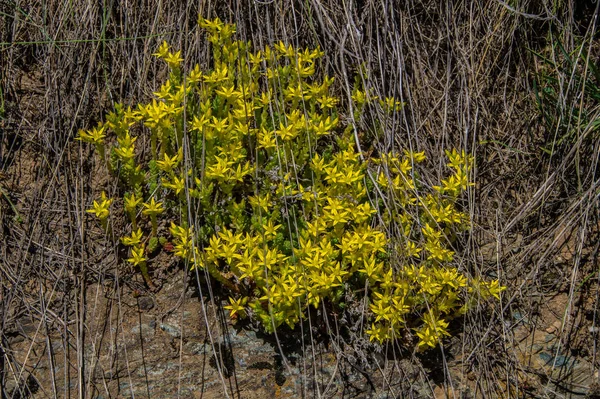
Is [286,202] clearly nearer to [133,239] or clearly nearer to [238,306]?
[238,306]

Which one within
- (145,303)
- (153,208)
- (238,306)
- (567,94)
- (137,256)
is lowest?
(145,303)

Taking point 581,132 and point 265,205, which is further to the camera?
point 581,132

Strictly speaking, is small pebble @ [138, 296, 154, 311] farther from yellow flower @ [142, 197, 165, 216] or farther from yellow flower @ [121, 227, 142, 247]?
yellow flower @ [142, 197, 165, 216]

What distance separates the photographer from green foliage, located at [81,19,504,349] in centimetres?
248

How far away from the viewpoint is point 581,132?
295 centimetres

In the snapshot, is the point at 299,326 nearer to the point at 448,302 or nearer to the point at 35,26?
the point at 448,302

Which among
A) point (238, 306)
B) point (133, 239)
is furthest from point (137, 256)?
point (238, 306)

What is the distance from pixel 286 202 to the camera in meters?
2.62

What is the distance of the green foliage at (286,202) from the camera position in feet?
8.14

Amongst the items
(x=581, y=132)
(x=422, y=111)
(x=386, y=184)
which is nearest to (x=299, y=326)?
(x=386, y=184)

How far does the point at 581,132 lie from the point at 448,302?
1.08m

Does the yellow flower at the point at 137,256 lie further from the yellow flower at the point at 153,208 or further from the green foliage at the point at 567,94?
the green foliage at the point at 567,94

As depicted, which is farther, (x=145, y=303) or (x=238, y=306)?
(x=145, y=303)

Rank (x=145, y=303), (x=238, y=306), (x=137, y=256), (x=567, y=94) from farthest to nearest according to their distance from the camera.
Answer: (x=567, y=94) < (x=145, y=303) < (x=137, y=256) < (x=238, y=306)
